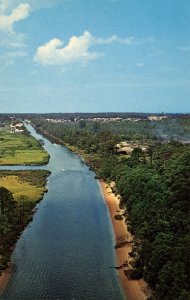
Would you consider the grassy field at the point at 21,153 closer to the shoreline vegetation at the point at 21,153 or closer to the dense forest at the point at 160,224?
the shoreline vegetation at the point at 21,153

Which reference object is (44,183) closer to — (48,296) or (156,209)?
(156,209)

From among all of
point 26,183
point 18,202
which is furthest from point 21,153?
point 18,202

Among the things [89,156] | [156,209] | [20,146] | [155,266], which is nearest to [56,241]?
[156,209]

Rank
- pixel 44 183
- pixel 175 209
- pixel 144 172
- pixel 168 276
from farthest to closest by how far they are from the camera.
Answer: pixel 44 183, pixel 144 172, pixel 175 209, pixel 168 276

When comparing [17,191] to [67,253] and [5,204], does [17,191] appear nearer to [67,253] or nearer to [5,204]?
[5,204]

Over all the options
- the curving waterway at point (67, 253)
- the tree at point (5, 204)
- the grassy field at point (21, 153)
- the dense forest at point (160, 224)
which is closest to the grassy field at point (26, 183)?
the curving waterway at point (67, 253)
